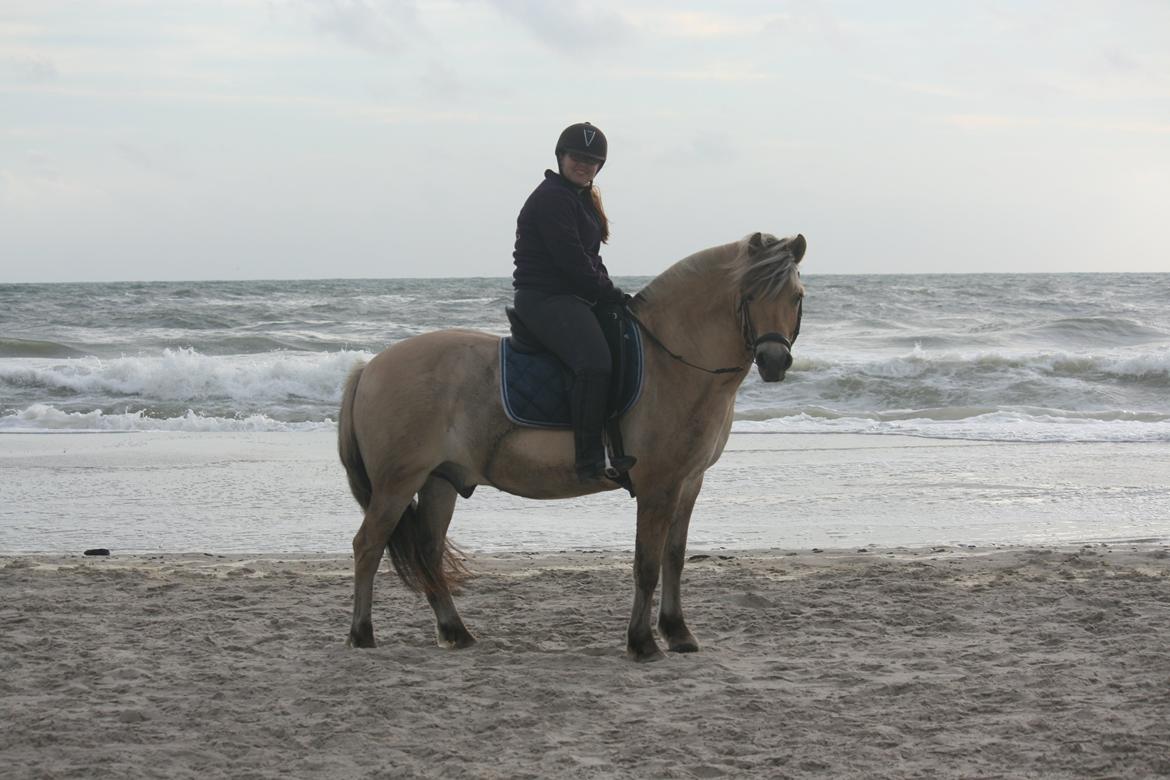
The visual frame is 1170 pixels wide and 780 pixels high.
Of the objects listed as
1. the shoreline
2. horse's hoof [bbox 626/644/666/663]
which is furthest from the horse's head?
the shoreline

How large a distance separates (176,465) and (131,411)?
6.12m

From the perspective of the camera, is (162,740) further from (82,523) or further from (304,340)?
(304,340)

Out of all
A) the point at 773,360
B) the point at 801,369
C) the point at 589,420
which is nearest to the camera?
the point at 773,360

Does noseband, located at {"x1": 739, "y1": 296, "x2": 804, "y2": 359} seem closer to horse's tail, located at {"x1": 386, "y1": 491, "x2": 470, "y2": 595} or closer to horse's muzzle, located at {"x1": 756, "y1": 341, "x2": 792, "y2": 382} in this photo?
horse's muzzle, located at {"x1": 756, "y1": 341, "x2": 792, "y2": 382}

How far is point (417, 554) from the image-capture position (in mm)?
5027

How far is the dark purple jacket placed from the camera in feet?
15.4

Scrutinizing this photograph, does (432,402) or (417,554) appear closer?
(432,402)

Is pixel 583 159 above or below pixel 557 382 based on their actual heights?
above

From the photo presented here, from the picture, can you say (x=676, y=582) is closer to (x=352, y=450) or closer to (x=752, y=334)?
(x=752, y=334)

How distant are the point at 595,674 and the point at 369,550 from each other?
1188mm

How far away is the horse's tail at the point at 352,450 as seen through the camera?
16.6 feet

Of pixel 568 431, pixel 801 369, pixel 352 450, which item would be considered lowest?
pixel 801 369

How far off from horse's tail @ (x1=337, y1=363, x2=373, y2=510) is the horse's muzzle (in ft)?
6.17

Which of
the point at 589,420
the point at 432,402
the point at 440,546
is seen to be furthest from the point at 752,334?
the point at 440,546
